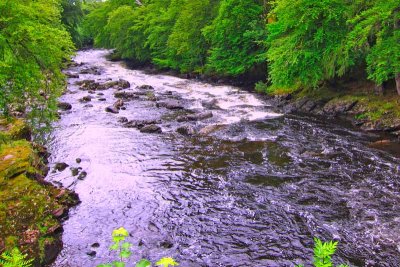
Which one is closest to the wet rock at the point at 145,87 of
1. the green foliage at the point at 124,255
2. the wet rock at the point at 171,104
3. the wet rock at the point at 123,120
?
the wet rock at the point at 171,104

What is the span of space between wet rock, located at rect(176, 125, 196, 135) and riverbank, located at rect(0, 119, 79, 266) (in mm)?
8473

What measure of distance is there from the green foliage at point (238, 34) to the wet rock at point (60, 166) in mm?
20202

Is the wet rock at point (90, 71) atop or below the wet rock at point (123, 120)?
atop

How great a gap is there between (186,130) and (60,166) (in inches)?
290

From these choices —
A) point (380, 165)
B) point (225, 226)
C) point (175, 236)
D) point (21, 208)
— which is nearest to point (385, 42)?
point (380, 165)

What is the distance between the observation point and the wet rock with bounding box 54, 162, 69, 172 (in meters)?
14.8

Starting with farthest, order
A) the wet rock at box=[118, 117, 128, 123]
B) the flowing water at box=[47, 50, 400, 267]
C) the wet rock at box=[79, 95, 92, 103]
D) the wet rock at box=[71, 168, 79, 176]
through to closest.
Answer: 1. the wet rock at box=[79, 95, 92, 103]
2. the wet rock at box=[118, 117, 128, 123]
3. the wet rock at box=[71, 168, 79, 176]
4. the flowing water at box=[47, 50, 400, 267]

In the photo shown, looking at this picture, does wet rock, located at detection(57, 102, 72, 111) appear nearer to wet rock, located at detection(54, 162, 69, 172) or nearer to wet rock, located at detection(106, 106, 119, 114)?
wet rock, located at detection(106, 106, 119, 114)

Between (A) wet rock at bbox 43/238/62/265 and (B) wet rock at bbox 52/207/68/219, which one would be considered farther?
(B) wet rock at bbox 52/207/68/219

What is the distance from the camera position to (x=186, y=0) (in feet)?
125

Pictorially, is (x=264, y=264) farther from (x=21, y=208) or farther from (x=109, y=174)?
(x=109, y=174)

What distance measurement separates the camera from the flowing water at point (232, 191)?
30.4 ft

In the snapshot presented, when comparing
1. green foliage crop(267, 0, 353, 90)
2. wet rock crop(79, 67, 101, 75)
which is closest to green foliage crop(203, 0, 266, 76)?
green foliage crop(267, 0, 353, 90)

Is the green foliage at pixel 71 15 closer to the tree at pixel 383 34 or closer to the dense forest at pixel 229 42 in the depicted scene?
the dense forest at pixel 229 42
